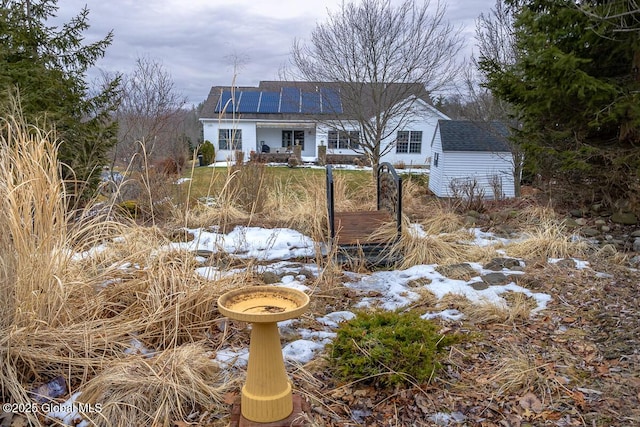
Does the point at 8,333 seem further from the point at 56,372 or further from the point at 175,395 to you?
the point at 175,395

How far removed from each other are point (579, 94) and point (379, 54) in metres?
6.05

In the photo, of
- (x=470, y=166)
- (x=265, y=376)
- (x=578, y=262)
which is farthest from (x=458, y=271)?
(x=470, y=166)

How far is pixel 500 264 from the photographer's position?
12.9 feet

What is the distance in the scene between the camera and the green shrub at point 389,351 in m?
1.99

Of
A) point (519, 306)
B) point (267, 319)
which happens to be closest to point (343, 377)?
point (267, 319)

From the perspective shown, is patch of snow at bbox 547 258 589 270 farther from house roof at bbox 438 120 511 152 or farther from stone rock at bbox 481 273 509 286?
house roof at bbox 438 120 511 152

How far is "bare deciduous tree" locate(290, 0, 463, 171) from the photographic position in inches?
372

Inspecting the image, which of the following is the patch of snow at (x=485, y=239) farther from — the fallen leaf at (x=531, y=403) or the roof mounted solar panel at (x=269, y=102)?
the roof mounted solar panel at (x=269, y=102)

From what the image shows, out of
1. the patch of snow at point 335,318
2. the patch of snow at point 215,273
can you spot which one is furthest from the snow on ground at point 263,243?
the patch of snow at point 335,318

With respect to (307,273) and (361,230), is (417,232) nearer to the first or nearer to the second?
(361,230)

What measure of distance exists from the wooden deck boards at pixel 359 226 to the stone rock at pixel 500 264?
1051 mm

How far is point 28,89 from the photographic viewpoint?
541 cm

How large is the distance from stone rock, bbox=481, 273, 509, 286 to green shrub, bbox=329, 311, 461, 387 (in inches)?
60.4

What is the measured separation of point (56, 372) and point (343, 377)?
1.39m
